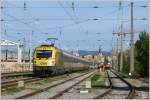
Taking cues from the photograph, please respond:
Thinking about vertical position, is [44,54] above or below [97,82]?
above

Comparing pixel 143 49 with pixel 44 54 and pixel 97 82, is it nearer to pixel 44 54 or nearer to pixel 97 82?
pixel 44 54

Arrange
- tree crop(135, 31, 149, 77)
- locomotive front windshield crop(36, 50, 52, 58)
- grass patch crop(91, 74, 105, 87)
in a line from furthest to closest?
tree crop(135, 31, 149, 77), locomotive front windshield crop(36, 50, 52, 58), grass patch crop(91, 74, 105, 87)

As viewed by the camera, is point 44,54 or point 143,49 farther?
point 143,49

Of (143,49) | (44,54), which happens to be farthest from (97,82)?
(143,49)

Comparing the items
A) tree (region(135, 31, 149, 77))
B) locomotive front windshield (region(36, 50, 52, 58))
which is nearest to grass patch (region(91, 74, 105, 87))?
locomotive front windshield (region(36, 50, 52, 58))

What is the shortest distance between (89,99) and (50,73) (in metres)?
29.1

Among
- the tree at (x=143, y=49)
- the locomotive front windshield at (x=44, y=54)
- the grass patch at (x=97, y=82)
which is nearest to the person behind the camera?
the grass patch at (x=97, y=82)

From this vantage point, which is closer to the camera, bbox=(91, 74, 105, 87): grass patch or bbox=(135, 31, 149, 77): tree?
bbox=(91, 74, 105, 87): grass patch

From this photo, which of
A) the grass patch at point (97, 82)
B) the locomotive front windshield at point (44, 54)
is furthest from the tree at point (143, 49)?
the locomotive front windshield at point (44, 54)

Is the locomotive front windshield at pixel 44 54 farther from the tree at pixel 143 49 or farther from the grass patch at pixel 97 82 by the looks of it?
the tree at pixel 143 49

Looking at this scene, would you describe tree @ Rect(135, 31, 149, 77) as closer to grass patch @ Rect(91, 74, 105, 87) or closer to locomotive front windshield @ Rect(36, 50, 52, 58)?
grass patch @ Rect(91, 74, 105, 87)

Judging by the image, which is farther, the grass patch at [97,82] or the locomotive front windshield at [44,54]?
the locomotive front windshield at [44,54]

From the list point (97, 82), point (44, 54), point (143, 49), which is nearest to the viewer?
point (97, 82)

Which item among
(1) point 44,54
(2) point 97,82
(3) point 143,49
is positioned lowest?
(2) point 97,82
